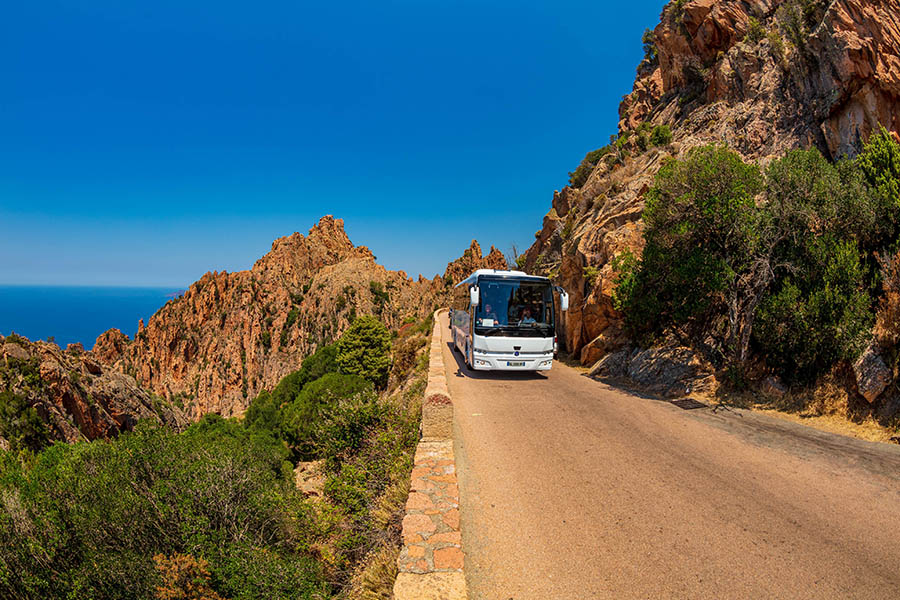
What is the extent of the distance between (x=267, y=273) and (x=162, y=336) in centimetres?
2251

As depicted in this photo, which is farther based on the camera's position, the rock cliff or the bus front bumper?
the rock cliff

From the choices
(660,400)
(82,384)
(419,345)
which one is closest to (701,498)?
(660,400)

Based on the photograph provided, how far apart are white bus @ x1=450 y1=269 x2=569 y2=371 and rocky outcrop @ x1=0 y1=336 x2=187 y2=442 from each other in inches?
551

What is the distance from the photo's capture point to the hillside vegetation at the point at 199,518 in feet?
24.7

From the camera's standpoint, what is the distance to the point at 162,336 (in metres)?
80.8

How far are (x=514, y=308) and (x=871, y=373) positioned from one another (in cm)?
797

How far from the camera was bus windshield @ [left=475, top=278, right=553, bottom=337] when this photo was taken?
12539 mm

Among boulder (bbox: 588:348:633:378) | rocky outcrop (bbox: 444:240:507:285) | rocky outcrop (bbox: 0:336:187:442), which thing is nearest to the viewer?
boulder (bbox: 588:348:633:378)

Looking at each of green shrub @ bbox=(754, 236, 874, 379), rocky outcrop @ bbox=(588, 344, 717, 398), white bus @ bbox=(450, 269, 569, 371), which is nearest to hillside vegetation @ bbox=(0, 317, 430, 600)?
white bus @ bbox=(450, 269, 569, 371)

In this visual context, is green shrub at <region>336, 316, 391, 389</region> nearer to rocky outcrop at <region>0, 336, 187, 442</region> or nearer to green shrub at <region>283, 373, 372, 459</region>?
green shrub at <region>283, 373, 372, 459</region>

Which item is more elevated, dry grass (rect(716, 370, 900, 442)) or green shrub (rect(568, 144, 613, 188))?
green shrub (rect(568, 144, 613, 188))

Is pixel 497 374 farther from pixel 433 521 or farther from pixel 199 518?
pixel 433 521

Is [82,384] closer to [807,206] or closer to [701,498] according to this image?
[701,498]

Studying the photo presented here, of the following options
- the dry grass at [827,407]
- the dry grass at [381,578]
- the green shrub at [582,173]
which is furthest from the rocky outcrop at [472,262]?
the dry grass at [381,578]
